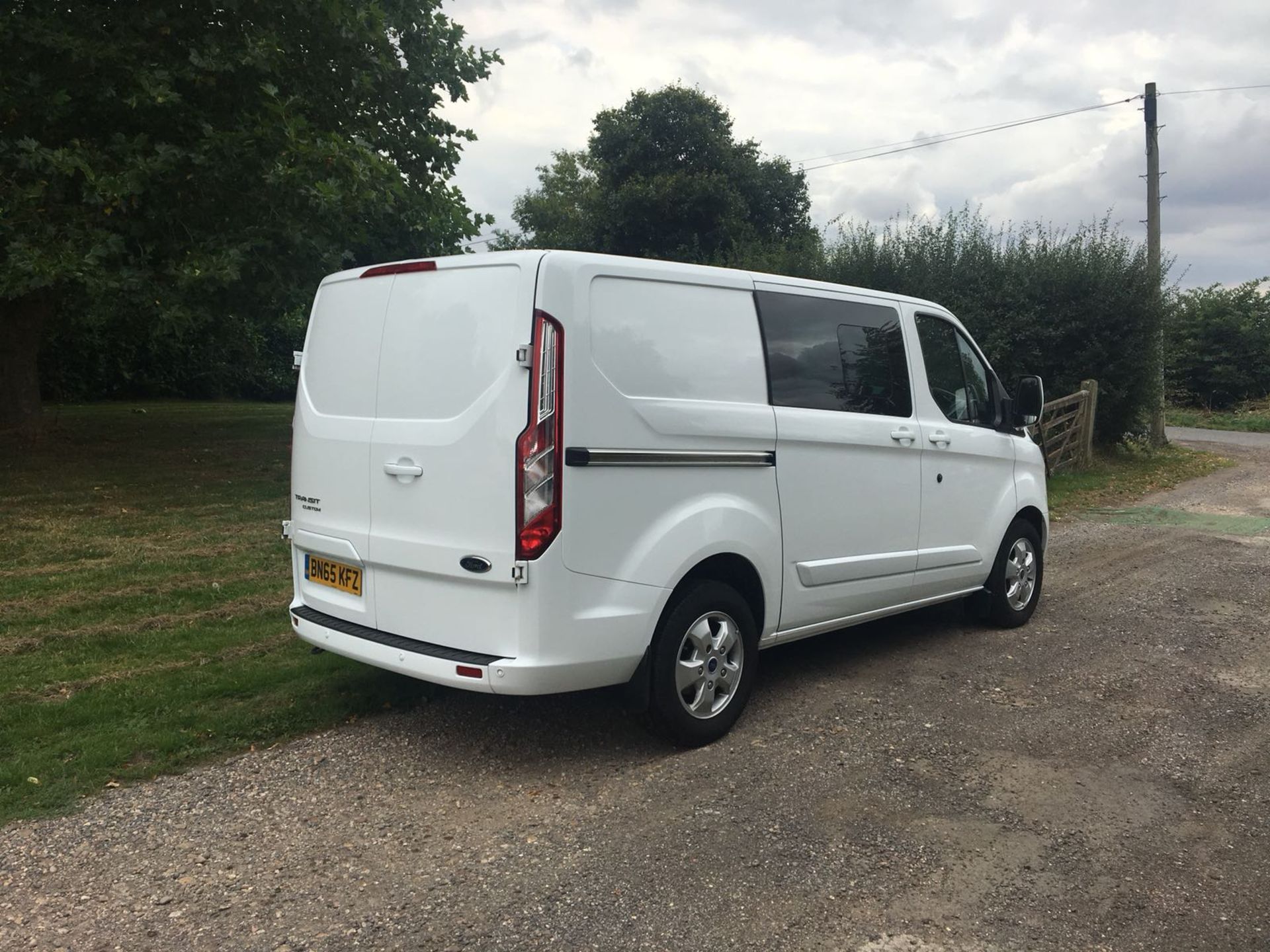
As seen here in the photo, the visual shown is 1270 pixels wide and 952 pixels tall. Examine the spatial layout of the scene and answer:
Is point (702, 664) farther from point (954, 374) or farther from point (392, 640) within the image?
point (954, 374)

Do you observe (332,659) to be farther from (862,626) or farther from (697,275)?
(862,626)

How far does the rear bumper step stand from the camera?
13.0 feet

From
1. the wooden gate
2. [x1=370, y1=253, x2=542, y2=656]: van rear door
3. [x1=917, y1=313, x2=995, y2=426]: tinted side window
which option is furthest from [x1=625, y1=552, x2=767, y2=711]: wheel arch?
the wooden gate

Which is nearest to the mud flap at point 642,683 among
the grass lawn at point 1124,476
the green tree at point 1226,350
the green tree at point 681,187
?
the grass lawn at point 1124,476

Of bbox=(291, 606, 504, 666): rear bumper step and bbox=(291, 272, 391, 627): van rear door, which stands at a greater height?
bbox=(291, 272, 391, 627): van rear door

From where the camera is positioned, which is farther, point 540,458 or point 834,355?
point 834,355

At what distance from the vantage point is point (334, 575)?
460 centimetres

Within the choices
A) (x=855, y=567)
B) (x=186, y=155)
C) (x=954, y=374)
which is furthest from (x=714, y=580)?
(x=186, y=155)

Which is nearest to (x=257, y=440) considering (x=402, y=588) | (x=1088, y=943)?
(x=402, y=588)

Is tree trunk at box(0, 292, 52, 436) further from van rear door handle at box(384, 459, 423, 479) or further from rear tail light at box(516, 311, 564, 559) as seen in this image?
rear tail light at box(516, 311, 564, 559)

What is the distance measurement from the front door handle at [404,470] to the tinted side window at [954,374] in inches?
122

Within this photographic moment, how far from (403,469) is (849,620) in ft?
8.38

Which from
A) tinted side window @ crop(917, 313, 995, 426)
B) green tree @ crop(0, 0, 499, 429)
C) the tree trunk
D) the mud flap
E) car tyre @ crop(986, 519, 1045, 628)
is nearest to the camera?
the mud flap

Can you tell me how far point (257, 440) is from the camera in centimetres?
1656
